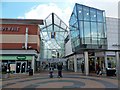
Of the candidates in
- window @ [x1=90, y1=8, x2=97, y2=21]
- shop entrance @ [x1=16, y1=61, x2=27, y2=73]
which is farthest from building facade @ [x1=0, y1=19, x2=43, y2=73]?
window @ [x1=90, y1=8, x2=97, y2=21]

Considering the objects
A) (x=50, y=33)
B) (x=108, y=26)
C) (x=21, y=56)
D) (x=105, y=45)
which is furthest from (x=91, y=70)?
(x=50, y=33)

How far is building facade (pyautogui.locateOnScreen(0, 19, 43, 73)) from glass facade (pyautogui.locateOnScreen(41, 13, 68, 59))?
16.2m

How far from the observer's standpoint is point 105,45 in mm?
29375

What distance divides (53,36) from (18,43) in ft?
84.3

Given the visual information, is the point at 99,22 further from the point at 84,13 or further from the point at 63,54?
the point at 63,54

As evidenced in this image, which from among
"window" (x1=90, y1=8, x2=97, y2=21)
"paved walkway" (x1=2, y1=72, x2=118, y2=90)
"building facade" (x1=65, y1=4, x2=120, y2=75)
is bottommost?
"paved walkway" (x1=2, y1=72, x2=118, y2=90)

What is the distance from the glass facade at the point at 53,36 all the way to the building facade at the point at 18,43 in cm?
1622

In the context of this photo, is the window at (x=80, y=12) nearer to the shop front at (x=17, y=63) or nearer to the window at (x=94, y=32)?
the window at (x=94, y=32)

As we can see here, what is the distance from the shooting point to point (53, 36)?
183ft

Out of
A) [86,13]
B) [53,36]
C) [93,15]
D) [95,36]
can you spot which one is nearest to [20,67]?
[95,36]

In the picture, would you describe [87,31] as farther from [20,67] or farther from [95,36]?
[20,67]

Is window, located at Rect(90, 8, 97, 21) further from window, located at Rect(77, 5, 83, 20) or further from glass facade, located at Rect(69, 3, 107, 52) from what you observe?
window, located at Rect(77, 5, 83, 20)

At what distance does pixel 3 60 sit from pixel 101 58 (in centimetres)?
1599

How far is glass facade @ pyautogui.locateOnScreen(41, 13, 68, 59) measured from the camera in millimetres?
49522
